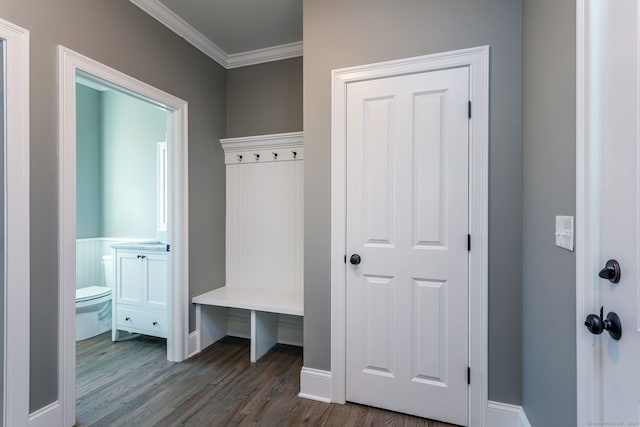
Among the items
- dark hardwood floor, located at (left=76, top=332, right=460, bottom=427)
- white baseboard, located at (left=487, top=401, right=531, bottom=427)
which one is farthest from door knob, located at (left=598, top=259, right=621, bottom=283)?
dark hardwood floor, located at (left=76, top=332, right=460, bottom=427)

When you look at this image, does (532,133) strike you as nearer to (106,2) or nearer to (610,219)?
(610,219)

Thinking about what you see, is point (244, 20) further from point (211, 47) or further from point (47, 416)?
point (47, 416)

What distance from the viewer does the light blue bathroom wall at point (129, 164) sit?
3.50 m

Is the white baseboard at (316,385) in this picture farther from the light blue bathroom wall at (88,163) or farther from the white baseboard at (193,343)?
the light blue bathroom wall at (88,163)

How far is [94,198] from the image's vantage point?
146 inches

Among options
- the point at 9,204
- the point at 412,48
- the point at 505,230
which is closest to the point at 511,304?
the point at 505,230

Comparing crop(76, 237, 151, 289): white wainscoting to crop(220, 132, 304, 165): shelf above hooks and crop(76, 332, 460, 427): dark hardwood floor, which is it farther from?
crop(220, 132, 304, 165): shelf above hooks

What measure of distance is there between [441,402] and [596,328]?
1.16 m

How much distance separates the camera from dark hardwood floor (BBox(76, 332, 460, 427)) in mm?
1817

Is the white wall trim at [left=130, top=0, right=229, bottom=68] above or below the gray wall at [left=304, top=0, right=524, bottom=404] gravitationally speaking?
above

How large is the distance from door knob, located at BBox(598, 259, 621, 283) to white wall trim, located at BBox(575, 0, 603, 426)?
0.19ft

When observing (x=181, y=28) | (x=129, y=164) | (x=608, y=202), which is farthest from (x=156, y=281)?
(x=608, y=202)

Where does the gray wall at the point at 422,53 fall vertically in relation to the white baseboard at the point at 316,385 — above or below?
above

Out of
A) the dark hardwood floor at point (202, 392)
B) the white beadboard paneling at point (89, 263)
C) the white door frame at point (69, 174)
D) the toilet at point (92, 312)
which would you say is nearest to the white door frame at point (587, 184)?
the dark hardwood floor at point (202, 392)
